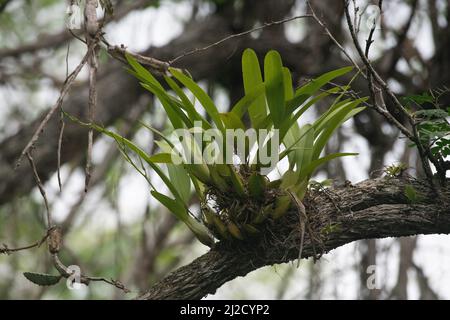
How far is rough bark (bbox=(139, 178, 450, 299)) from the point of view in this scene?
1446 mm

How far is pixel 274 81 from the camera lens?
1.32 metres

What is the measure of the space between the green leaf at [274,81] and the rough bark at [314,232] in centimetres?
24

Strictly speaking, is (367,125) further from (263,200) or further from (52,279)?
(52,279)

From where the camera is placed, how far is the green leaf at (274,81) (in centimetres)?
131

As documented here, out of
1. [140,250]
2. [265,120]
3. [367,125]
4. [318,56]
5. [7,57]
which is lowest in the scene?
[265,120]

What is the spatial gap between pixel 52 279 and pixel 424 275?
210 cm

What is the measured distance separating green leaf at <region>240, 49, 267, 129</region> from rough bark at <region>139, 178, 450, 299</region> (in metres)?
0.21

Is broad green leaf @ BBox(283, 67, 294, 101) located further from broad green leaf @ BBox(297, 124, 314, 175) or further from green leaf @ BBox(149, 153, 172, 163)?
green leaf @ BBox(149, 153, 172, 163)

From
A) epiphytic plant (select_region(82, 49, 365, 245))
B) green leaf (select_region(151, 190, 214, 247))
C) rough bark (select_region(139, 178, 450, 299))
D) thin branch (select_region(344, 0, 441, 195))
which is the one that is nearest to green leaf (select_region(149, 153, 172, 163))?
epiphytic plant (select_region(82, 49, 365, 245))

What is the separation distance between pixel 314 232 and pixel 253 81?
333 millimetres

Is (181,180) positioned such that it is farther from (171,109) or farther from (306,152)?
(306,152)

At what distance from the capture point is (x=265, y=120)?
4.60ft

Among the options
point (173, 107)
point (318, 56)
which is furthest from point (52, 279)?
point (318, 56)
